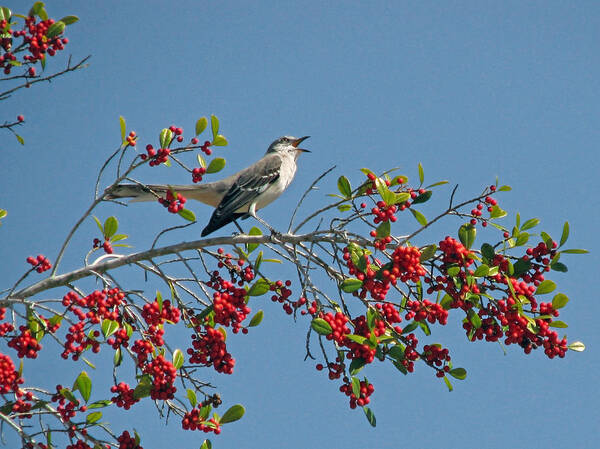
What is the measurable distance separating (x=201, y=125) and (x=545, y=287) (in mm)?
2864

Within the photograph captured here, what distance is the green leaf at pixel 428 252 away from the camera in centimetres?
462

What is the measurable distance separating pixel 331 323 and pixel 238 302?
925 mm

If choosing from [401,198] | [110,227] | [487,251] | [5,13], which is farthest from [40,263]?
[487,251]

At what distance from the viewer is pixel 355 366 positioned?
15.2 ft

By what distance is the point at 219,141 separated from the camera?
5441mm

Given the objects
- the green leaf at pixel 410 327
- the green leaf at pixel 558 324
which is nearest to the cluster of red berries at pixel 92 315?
the green leaf at pixel 410 327

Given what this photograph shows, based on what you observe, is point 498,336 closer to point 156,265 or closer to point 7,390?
point 156,265

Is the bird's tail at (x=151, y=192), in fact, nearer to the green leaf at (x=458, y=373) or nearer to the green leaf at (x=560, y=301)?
the green leaf at (x=458, y=373)

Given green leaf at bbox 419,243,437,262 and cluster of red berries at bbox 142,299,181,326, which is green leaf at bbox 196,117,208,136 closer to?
cluster of red berries at bbox 142,299,181,326

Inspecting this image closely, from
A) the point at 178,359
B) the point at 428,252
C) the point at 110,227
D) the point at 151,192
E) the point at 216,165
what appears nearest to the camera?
the point at 428,252

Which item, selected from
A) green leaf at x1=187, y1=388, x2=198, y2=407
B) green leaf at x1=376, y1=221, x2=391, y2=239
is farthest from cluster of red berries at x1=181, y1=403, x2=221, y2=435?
green leaf at x1=376, y1=221, x2=391, y2=239

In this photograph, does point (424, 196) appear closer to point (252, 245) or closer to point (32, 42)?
point (252, 245)

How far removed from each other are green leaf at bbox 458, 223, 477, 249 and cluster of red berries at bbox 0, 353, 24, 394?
331 centimetres

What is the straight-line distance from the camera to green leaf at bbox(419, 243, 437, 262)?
15.1 ft
